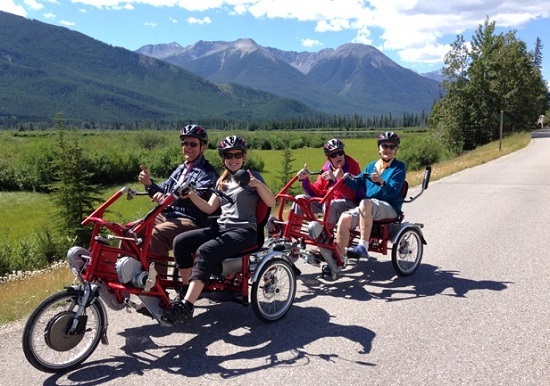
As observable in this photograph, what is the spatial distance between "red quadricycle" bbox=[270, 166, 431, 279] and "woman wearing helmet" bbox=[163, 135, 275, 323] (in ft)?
2.36

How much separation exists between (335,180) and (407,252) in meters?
1.31

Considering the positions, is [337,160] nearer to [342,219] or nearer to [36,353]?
[342,219]

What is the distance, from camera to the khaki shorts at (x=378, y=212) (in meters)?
A: 6.12

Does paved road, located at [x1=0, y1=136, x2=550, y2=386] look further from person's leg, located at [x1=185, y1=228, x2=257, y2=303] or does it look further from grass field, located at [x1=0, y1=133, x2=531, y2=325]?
grass field, located at [x1=0, y1=133, x2=531, y2=325]

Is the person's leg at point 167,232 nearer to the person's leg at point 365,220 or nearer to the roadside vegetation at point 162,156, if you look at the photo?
the person's leg at point 365,220

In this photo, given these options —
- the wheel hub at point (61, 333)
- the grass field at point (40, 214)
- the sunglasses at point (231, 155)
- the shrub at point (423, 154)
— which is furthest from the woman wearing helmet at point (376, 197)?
the shrub at point (423, 154)

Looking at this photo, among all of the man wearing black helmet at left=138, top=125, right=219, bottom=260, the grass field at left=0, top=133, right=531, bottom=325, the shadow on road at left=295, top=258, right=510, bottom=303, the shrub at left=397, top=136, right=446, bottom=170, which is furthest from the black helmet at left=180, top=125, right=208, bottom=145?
the shrub at left=397, top=136, right=446, bottom=170

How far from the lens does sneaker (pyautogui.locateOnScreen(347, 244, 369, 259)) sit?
231 inches

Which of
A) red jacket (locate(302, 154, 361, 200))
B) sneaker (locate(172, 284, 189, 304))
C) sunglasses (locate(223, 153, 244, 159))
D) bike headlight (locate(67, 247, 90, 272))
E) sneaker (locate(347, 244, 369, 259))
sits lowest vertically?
sneaker (locate(172, 284, 189, 304))

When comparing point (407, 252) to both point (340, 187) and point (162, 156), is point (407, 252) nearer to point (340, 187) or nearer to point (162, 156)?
point (340, 187)

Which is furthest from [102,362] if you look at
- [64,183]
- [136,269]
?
[64,183]

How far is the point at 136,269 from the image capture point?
4168 millimetres

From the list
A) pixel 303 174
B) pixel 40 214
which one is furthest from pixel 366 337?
pixel 40 214

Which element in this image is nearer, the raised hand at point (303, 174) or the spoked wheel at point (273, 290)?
the spoked wheel at point (273, 290)
